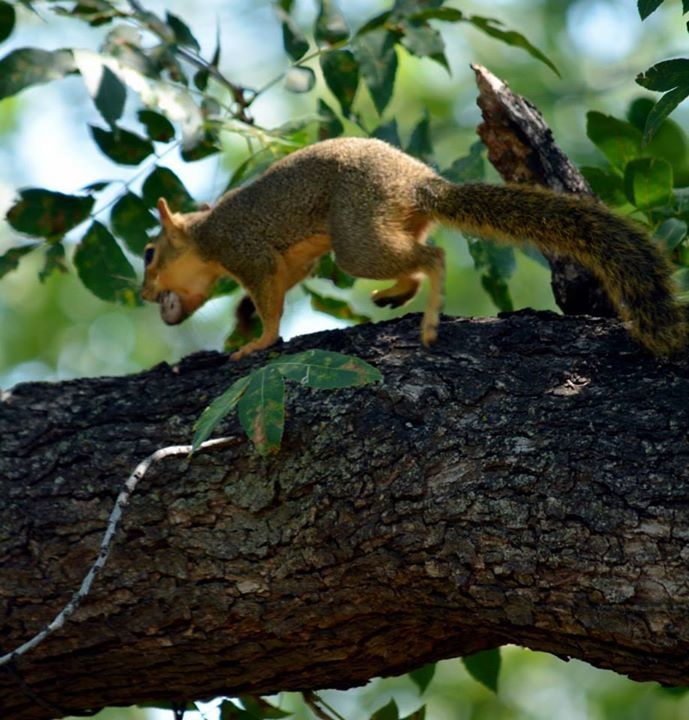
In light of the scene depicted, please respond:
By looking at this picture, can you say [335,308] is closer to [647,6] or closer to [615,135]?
[615,135]

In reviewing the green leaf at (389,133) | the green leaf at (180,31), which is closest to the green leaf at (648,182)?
the green leaf at (389,133)

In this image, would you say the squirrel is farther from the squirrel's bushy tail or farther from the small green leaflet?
the small green leaflet

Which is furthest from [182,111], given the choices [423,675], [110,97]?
[423,675]

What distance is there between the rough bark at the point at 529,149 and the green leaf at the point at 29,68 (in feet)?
3.98

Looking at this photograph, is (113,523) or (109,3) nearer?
(113,523)

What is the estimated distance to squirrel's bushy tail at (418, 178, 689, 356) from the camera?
9.48 ft

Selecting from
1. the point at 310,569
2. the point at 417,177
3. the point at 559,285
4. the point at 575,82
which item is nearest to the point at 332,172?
the point at 417,177

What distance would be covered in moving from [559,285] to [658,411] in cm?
98

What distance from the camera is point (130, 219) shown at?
12.9 feet

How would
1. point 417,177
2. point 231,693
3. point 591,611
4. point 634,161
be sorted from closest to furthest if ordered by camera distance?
point 591,611, point 231,693, point 634,161, point 417,177

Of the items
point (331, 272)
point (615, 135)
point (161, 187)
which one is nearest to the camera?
point (615, 135)

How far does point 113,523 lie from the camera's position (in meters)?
2.73

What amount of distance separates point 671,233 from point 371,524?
1.30 metres

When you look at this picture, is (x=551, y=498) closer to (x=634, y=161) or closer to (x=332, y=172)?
(x=634, y=161)
